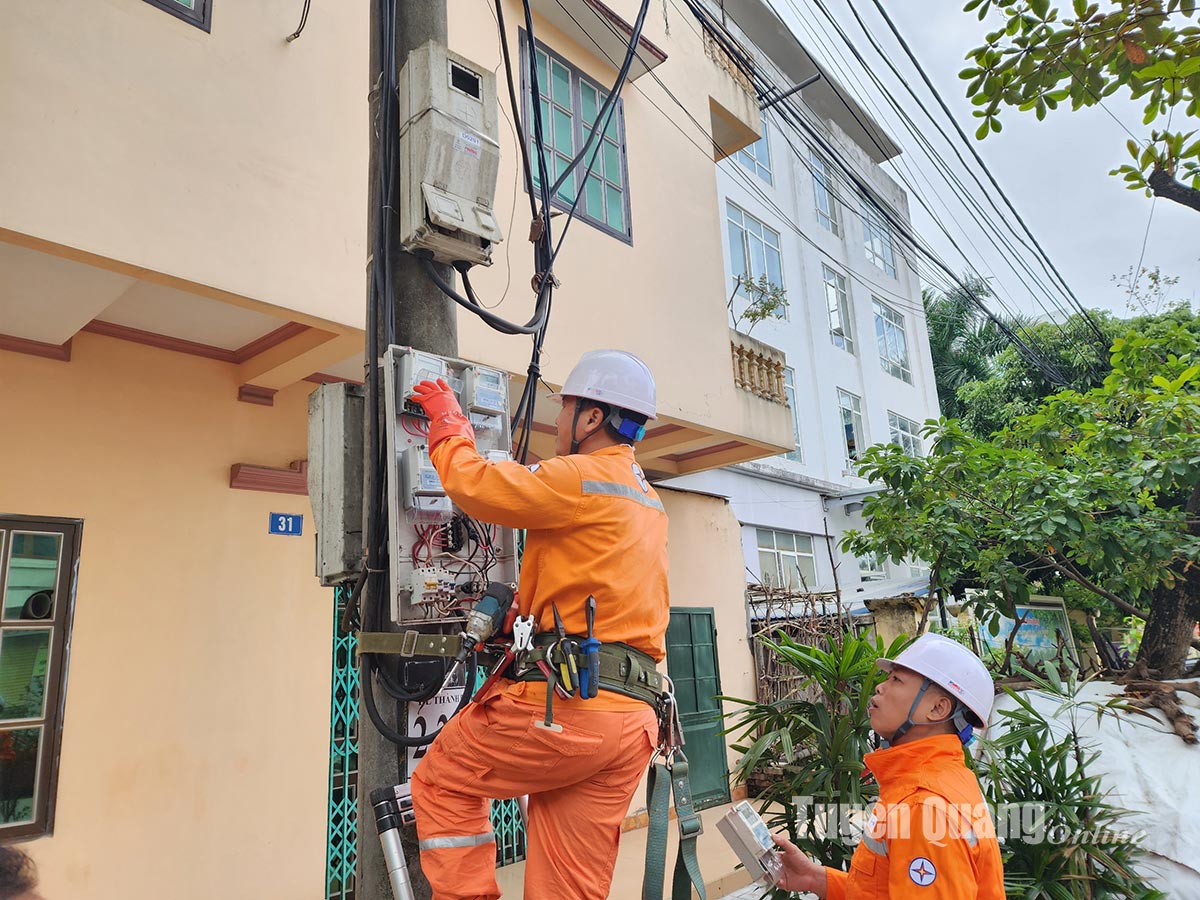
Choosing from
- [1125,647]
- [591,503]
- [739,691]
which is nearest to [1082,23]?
[591,503]

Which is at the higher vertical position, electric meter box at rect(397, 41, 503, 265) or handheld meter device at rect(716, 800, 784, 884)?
electric meter box at rect(397, 41, 503, 265)

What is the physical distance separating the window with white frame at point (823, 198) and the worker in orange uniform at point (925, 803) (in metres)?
19.4

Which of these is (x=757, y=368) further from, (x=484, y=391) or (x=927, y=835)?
(x=927, y=835)

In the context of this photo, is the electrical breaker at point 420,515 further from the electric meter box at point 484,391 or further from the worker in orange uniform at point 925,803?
the worker in orange uniform at point 925,803

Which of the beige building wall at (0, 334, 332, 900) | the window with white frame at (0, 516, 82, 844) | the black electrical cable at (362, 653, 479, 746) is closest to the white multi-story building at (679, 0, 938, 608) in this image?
the beige building wall at (0, 334, 332, 900)

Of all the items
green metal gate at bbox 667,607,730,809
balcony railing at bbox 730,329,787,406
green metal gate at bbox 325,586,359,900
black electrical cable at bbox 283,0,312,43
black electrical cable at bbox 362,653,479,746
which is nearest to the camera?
black electrical cable at bbox 362,653,479,746

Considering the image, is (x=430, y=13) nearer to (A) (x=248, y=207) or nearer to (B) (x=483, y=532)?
(B) (x=483, y=532)

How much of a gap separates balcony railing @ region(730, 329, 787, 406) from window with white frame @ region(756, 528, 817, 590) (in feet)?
20.3

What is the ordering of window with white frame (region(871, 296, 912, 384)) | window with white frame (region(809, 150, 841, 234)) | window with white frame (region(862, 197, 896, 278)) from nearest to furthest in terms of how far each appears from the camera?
1. window with white frame (region(809, 150, 841, 234))
2. window with white frame (region(871, 296, 912, 384))
3. window with white frame (region(862, 197, 896, 278))

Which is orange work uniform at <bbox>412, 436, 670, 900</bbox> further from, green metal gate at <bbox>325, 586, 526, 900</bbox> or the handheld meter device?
green metal gate at <bbox>325, 586, 526, 900</bbox>

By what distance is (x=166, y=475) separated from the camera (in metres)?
5.27

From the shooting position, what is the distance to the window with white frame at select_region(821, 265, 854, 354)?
1999 cm

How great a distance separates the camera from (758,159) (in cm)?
A: 1886

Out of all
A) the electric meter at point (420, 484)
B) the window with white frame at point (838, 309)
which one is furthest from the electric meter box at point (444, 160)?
the window with white frame at point (838, 309)
